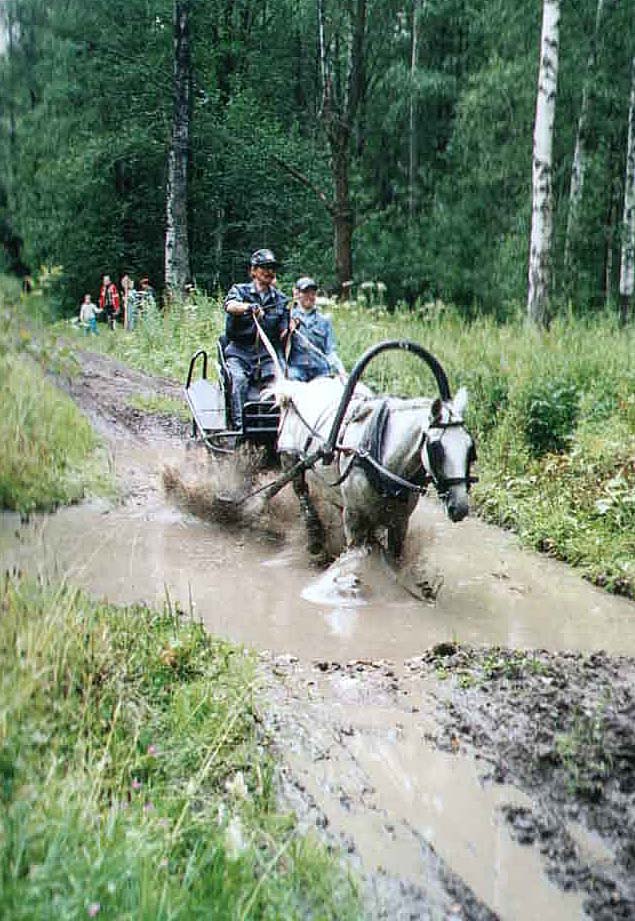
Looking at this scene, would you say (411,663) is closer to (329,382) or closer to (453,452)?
(453,452)

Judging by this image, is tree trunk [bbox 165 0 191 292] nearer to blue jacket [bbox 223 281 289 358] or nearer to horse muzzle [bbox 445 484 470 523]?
blue jacket [bbox 223 281 289 358]

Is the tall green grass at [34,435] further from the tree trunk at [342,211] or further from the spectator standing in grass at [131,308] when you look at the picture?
the spectator standing in grass at [131,308]

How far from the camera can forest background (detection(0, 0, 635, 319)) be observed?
2173 cm

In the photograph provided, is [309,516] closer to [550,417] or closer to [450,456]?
[450,456]

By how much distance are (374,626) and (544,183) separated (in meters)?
9.69

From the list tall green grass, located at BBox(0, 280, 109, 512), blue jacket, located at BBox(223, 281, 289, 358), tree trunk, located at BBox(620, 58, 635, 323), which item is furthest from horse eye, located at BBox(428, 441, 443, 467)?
tree trunk, located at BBox(620, 58, 635, 323)

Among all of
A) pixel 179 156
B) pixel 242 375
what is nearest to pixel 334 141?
pixel 179 156

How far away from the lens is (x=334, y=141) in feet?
61.1

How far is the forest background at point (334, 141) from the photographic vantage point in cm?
2173

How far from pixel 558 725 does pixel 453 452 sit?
183 centimetres

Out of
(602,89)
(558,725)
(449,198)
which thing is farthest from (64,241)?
(558,725)

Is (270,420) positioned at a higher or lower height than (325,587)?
higher

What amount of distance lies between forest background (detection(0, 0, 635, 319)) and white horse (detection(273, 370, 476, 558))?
1315 cm

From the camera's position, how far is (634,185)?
18.5 meters
